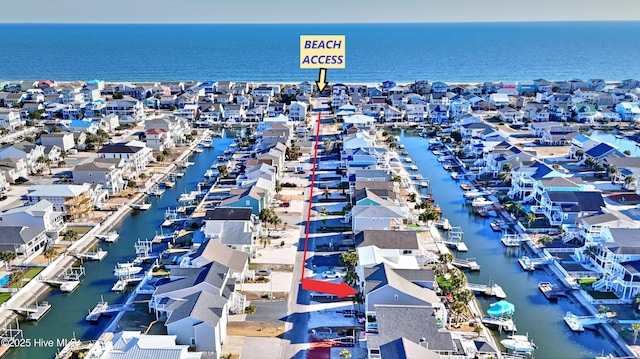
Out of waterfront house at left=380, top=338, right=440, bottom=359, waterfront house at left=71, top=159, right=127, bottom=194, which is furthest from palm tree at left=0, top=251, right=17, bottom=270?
waterfront house at left=380, top=338, right=440, bottom=359

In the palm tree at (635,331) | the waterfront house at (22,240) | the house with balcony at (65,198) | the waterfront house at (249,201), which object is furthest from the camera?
the house with balcony at (65,198)

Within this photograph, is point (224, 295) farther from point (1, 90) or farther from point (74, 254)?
point (1, 90)

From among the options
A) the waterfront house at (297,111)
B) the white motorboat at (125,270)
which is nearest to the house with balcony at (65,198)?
the white motorboat at (125,270)

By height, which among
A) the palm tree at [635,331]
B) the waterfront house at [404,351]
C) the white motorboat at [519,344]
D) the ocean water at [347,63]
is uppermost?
the ocean water at [347,63]

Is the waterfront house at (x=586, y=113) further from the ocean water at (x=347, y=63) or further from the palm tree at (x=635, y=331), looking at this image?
the palm tree at (x=635, y=331)

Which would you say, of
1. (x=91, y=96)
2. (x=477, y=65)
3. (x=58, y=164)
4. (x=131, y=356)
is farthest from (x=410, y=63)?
(x=131, y=356)

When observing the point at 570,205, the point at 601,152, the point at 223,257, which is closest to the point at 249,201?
the point at 223,257

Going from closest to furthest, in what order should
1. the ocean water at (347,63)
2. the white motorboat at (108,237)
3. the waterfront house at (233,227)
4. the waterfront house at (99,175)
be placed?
the waterfront house at (233,227) → the white motorboat at (108,237) → the waterfront house at (99,175) → the ocean water at (347,63)
